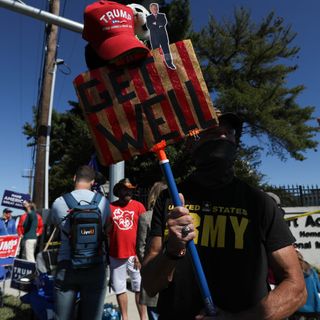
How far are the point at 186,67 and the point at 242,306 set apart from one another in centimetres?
115

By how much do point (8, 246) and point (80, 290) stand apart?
3.52 meters

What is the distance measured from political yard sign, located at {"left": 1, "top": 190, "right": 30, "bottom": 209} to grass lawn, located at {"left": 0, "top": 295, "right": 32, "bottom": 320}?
18.5 feet

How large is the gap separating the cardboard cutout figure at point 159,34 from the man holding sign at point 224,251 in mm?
474

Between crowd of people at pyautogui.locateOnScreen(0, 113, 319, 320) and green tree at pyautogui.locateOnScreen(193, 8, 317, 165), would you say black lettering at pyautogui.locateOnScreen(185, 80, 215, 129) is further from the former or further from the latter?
green tree at pyautogui.locateOnScreen(193, 8, 317, 165)

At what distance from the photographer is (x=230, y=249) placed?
5.50 feet

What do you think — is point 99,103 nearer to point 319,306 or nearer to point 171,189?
point 171,189

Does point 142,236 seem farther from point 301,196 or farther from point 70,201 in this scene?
point 301,196

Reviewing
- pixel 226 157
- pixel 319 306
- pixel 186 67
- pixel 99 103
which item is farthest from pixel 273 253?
pixel 319 306

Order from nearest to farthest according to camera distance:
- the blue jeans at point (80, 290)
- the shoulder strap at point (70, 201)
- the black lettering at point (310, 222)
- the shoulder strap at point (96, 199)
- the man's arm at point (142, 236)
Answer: the blue jeans at point (80, 290) < the shoulder strap at point (70, 201) < the shoulder strap at point (96, 199) < the man's arm at point (142, 236) < the black lettering at point (310, 222)

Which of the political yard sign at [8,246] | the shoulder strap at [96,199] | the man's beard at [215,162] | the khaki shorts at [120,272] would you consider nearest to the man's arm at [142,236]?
the shoulder strap at [96,199]

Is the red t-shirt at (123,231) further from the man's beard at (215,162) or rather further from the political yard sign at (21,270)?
the man's beard at (215,162)

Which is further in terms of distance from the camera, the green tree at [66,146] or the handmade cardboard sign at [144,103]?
the green tree at [66,146]

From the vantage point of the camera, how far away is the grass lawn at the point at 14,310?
18.9 ft

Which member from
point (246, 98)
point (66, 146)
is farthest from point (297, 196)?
point (66, 146)
